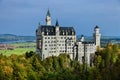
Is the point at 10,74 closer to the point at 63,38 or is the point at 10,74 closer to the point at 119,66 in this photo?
the point at 119,66

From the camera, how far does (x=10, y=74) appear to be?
69.5 m

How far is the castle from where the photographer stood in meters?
88.8

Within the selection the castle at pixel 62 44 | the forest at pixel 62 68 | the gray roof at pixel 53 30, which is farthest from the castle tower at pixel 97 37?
the gray roof at pixel 53 30

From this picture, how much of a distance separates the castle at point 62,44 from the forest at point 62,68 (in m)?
2.18

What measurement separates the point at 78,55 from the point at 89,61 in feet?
9.52

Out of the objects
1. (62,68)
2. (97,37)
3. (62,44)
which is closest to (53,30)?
(62,44)

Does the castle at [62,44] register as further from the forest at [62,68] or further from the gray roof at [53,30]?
the forest at [62,68]

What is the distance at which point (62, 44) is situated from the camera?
91562 mm

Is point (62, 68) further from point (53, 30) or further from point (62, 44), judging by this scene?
point (53, 30)

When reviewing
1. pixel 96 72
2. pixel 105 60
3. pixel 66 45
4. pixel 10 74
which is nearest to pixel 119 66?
pixel 96 72

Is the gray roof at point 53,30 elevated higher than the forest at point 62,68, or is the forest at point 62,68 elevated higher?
the gray roof at point 53,30

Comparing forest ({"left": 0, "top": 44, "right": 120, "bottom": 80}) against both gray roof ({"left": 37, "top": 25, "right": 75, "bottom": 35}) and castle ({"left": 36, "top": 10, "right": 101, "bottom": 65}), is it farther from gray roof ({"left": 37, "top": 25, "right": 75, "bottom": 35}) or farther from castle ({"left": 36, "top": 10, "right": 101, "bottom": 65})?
gray roof ({"left": 37, "top": 25, "right": 75, "bottom": 35})

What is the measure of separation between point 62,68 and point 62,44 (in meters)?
15.2

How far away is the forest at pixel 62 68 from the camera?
2638 inches
